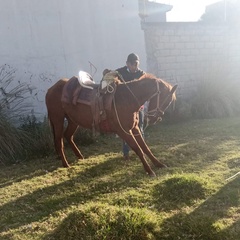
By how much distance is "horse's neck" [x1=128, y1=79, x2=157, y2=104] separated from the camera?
4747mm

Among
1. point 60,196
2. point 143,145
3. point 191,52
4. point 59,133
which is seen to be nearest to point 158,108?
point 143,145

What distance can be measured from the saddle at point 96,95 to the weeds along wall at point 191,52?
4887 millimetres

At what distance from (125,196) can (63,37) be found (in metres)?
5.58

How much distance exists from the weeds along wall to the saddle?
192 inches

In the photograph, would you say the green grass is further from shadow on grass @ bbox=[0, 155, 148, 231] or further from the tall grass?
the tall grass

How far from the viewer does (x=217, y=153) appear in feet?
19.6

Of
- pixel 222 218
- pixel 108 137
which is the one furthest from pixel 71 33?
pixel 222 218

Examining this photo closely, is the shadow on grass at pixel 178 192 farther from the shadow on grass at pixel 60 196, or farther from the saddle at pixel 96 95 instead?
the saddle at pixel 96 95

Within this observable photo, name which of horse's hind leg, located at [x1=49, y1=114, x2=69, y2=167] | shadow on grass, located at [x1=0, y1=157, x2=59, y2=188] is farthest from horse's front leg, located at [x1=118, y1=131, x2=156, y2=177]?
shadow on grass, located at [x1=0, y1=157, x2=59, y2=188]

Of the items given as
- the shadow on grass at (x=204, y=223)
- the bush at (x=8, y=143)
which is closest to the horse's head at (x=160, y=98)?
the shadow on grass at (x=204, y=223)

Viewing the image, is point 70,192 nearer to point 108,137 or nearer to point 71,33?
point 108,137

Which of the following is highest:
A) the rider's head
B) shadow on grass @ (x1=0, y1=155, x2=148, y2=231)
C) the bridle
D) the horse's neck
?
the rider's head

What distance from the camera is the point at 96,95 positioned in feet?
16.6

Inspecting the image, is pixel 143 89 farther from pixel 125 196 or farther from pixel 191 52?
pixel 191 52
